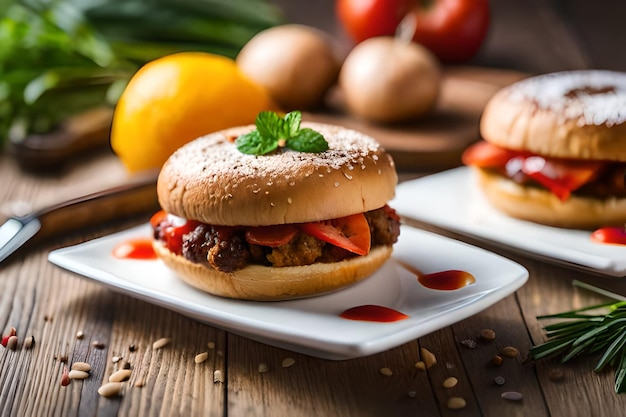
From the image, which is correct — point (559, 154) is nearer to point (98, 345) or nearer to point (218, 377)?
point (218, 377)

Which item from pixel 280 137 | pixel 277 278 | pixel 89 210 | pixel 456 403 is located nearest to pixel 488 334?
pixel 456 403

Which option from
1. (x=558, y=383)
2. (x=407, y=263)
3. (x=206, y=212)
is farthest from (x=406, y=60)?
(x=558, y=383)

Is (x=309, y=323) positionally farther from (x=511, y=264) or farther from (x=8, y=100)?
(x=8, y=100)

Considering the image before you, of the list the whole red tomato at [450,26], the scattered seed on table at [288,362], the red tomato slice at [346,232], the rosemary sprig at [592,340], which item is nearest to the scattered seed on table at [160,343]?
the scattered seed on table at [288,362]

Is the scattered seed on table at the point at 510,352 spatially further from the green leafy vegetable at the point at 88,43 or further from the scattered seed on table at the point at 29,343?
the green leafy vegetable at the point at 88,43

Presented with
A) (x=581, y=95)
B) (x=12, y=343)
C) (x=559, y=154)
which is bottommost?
(x=12, y=343)

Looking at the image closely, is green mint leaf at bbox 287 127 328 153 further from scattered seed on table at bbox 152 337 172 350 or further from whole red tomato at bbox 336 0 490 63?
whole red tomato at bbox 336 0 490 63

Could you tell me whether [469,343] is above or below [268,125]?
below
